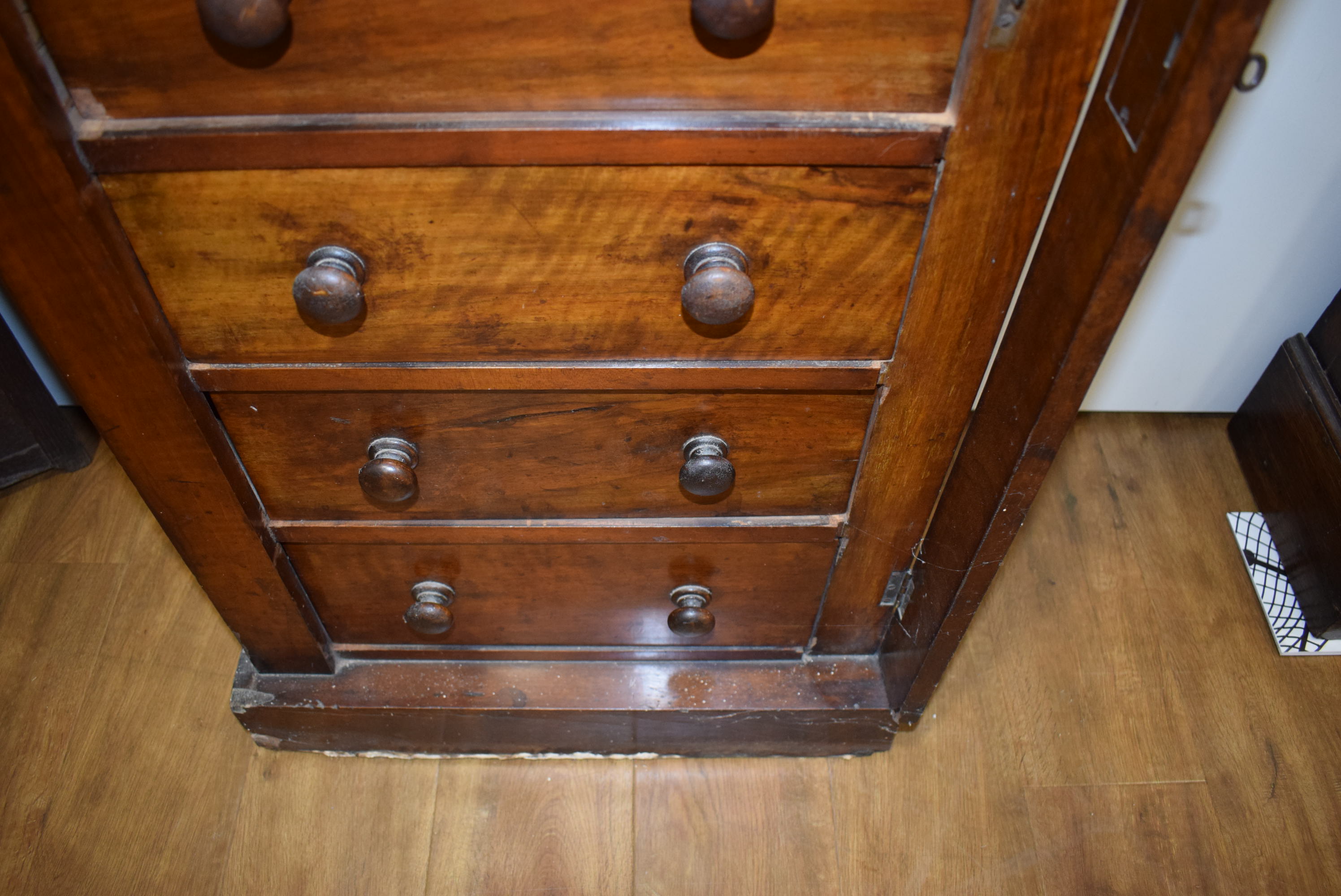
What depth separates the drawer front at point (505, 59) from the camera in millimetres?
510

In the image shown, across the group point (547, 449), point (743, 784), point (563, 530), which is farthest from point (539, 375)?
point (743, 784)

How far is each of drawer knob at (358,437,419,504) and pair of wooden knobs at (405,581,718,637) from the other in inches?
6.6

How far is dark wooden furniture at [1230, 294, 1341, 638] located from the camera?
3.75 ft

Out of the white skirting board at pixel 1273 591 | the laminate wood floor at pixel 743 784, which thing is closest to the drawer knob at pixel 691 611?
the laminate wood floor at pixel 743 784

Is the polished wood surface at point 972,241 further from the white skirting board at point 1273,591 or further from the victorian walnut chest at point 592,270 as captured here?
the white skirting board at point 1273,591

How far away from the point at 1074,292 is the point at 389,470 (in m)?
0.47

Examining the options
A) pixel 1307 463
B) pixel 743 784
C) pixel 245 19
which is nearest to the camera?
pixel 245 19

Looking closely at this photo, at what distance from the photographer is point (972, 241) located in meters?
0.61

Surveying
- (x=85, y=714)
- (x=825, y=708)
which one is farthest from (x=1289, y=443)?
(x=85, y=714)

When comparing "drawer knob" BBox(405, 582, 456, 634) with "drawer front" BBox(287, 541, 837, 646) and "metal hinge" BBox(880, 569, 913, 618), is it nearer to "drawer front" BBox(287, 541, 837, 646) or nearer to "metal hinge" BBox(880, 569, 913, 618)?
"drawer front" BBox(287, 541, 837, 646)

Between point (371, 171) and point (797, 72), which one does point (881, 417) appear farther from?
point (371, 171)

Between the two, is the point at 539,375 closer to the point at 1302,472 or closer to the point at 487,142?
the point at 487,142

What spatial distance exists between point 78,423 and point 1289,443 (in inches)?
61.5

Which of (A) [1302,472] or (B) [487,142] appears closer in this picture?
(B) [487,142]
